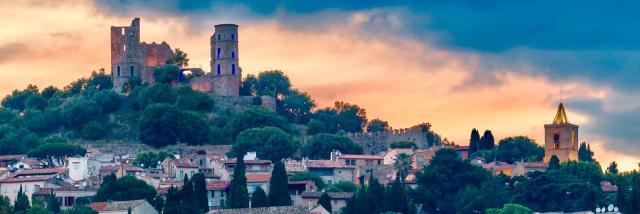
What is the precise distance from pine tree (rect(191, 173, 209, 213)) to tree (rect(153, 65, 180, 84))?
26.0m

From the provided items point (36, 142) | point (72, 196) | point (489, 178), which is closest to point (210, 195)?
point (72, 196)

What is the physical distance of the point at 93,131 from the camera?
103188 mm

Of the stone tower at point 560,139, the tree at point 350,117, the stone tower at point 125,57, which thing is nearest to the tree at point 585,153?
the stone tower at point 560,139

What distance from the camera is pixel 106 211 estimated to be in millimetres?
80688

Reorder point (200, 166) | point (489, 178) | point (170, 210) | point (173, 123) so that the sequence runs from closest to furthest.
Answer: point (170, 210), point (489, 178), point (200, 166), point (173, 123)

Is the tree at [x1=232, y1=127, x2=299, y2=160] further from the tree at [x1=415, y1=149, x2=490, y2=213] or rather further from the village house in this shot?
the village house

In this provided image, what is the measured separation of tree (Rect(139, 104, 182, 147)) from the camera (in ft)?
329

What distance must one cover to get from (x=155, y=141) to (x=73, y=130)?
5.47 meters

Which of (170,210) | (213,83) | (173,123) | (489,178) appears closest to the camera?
(170,210)

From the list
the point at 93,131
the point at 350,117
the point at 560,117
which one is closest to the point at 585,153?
the point at 560,117

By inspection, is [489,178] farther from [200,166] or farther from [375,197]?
[200,166]

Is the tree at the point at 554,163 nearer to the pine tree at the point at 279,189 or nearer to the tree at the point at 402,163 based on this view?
the tree at the point at 402,163

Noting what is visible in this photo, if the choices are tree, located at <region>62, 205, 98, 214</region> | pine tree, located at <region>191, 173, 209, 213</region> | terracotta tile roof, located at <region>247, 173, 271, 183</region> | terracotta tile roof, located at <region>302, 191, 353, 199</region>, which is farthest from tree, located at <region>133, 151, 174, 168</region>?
tree, located at <region>62, 205, 98, 214</region>

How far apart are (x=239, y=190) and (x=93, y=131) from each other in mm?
23437
